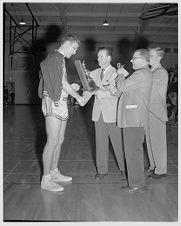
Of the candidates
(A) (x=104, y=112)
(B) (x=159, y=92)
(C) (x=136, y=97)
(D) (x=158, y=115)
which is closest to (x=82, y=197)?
(A) (x=104, y=112)

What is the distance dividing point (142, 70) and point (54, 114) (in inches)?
36.1

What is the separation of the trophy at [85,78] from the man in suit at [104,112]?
3.1 inches

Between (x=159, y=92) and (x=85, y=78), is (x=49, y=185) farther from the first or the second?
(x=159, y=92)

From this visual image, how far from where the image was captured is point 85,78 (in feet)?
9.27

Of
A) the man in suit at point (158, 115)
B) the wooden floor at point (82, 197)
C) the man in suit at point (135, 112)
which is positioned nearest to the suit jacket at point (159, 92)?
the man in suit at point (158, 115)

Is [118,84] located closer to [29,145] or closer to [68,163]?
[68,163]

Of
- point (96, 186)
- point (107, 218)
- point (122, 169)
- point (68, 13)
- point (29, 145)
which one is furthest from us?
point (68, 13)

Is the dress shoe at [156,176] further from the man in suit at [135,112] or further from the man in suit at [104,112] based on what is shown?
the man in suit at [135,112]

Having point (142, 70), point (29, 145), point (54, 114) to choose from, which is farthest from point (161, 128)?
point (29, 145)

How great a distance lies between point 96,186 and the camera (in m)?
2.98

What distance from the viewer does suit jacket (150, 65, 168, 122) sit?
10.1 feet

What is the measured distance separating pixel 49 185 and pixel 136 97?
3.95 ft

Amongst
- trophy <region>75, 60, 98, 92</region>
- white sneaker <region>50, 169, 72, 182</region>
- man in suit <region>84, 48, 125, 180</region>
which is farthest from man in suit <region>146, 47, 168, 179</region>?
white sneaker <region>50, 169, 72, 182</region>

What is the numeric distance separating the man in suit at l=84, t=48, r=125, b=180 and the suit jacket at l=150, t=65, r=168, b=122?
40 centimetres
